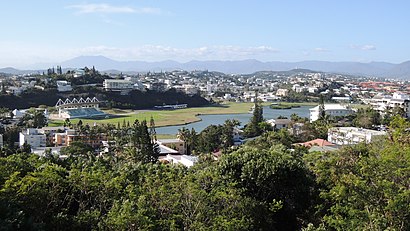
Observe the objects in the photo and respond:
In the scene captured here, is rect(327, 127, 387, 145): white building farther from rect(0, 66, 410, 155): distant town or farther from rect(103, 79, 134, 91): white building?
rect(103, 79, 134, 91): white building

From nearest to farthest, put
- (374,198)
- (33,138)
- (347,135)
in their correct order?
(374,198), (347,135), (33,138)

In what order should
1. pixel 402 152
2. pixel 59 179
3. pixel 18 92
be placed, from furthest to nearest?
1. pixel 18 92
2. pixel 402 152
3. pixel 59 179

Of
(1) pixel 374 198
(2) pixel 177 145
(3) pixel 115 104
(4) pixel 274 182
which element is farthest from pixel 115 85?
(1) pixel 374 198

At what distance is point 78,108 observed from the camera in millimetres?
40844

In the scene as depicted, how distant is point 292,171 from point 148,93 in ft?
152

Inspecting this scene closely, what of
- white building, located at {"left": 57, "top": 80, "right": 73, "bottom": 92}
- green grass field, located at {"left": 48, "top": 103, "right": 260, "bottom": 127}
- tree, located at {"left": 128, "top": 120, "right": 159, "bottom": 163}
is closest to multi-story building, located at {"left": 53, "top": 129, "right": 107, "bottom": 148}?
tree, located at {"left": 128, "top": 120, "right": 159, "bottom": 163}

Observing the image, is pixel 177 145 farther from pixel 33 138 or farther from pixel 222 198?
pixel 222 198

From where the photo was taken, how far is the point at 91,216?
572 centimetres

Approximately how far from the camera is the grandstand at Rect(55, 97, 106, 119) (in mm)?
38938

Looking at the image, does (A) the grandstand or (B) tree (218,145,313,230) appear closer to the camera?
(B) tree (218,145,313,230)

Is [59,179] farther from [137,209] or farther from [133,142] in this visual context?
[133,142]

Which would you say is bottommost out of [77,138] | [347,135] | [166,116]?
[166,116]

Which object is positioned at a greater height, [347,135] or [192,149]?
[347,135]

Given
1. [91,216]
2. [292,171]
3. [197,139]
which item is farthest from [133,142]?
[91,216]
